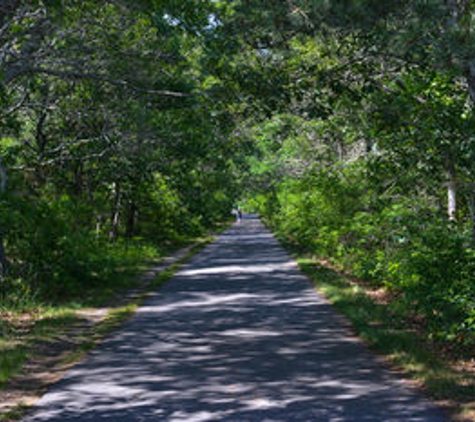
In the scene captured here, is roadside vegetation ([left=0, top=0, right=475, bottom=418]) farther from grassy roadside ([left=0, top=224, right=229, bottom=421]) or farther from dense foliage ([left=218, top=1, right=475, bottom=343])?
grassy roadside ([left=0, top=224, right=229, bottom=421])

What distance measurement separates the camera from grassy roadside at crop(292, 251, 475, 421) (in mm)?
6391

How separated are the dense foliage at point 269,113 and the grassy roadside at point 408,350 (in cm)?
35

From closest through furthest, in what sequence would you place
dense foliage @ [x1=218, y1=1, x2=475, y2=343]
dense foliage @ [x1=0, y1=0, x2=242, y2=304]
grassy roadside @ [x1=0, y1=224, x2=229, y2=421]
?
1. dense foliage @ [x1=218, y1=1, x2=475, y2=343]
2. grassy roadside @ [x1=0, y1=224, x2=229, y2=421]
3. dense foliage @ [x1=0, y1=0, x2=242, y2=304]

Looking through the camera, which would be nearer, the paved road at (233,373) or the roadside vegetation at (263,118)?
the paved road at (233,373)

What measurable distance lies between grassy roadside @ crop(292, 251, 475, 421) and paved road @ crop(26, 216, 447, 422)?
0.73ft

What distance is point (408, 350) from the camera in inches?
329

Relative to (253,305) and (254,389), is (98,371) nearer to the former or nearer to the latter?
(254,389)

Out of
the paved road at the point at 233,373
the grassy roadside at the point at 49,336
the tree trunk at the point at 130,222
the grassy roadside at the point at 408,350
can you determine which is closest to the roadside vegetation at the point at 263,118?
the grassy roadside at the point at 49,336

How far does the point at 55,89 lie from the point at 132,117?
1972mm

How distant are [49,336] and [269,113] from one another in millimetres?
4809

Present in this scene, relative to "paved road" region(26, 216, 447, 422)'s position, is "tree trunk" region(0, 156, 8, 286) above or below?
above

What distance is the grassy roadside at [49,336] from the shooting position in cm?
731

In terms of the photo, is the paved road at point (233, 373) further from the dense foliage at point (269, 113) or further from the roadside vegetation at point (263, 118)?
the dense foliage at point (269, 113)

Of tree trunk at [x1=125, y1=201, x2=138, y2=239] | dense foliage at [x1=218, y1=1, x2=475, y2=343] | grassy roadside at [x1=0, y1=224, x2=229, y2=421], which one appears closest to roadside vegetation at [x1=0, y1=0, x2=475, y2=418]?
dense foliage at [x1=218, y1=1, x2=475, y2=343]
